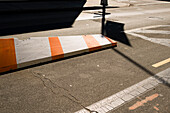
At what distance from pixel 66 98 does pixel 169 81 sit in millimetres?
2819

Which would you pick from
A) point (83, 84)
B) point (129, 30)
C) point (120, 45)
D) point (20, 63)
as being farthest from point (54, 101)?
point (129, 30)

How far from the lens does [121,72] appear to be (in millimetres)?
5102

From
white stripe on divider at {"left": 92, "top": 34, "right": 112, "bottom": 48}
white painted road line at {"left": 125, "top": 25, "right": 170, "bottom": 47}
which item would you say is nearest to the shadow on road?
white painted road line at {"left": 125, "top": 25, "right": 170, "bottom": 47}

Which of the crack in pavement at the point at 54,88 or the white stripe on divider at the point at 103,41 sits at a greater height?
the white stripe on divider at the point at 103,41

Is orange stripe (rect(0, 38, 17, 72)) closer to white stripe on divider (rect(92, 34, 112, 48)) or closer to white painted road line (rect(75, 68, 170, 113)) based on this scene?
white painted road line (rect(75, 68, 170, 113))

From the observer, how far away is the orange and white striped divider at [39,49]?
200 inches

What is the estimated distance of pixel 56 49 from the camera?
5922mm

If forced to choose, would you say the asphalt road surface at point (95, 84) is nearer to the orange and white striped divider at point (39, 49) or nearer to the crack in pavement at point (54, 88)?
the crack in pavement at point (54, 88)

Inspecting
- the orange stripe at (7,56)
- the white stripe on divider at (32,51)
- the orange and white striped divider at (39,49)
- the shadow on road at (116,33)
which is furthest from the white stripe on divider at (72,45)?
the shadow on road at (116,33)

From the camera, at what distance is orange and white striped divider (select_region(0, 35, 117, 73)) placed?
5082mm

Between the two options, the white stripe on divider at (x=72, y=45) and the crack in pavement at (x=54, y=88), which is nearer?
the crack in pavement at (x=54, y=88)

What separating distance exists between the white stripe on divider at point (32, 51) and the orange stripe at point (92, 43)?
1.56 m

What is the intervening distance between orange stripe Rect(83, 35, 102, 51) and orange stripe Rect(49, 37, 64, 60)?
112 centimetres

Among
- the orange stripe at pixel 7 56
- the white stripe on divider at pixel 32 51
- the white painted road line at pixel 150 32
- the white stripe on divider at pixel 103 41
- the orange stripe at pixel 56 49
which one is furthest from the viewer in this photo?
the white painted road line at pixel 150 32
